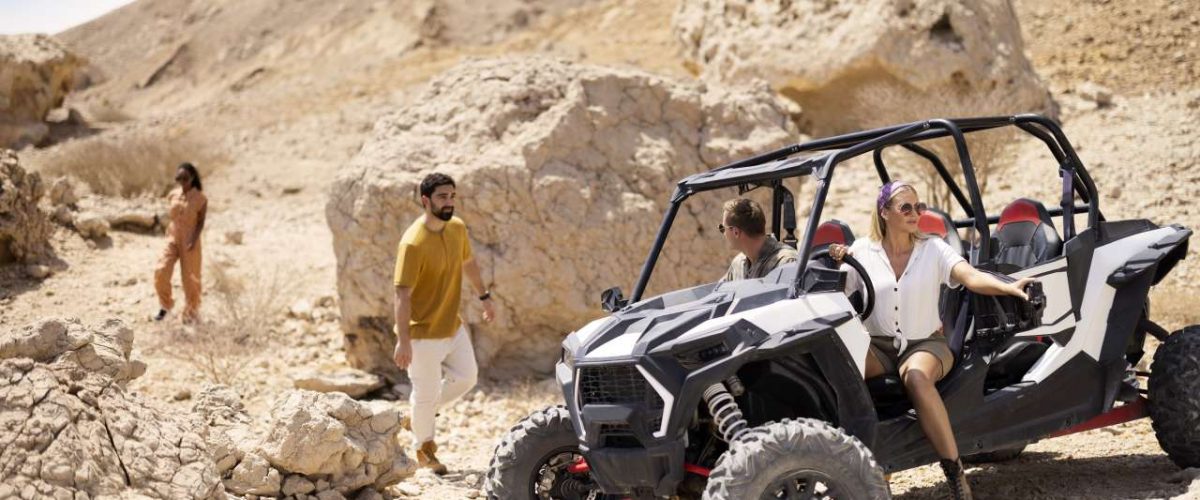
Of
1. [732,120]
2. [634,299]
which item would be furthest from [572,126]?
[634,299]

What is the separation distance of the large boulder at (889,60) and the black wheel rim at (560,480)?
9738 millimetres

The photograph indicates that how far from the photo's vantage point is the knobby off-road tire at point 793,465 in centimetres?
409

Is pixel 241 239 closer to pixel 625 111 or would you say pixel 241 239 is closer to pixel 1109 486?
pixel 625 111

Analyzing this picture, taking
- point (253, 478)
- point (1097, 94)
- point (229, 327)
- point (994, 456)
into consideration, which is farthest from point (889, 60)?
point (253, 478)

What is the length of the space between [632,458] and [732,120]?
593cm

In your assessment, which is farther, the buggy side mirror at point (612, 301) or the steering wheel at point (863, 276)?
the buggy side mirror at point (612, 301)

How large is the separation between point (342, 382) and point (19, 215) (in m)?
5.26

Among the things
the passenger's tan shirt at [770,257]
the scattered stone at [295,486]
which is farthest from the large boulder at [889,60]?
the scattered stone at [295,486]

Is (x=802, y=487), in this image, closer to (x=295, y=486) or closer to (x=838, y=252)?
(x=838, y=252)

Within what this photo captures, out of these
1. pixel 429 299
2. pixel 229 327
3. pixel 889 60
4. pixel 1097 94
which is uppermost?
pixel 889 60

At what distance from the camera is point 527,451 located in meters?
4.93

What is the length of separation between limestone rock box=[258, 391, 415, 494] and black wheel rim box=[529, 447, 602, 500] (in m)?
1.20

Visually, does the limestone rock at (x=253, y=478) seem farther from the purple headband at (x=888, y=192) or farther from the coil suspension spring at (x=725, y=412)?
the purple headband at (x=888, y=192)

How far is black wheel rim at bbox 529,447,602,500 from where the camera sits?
4.98 metres
